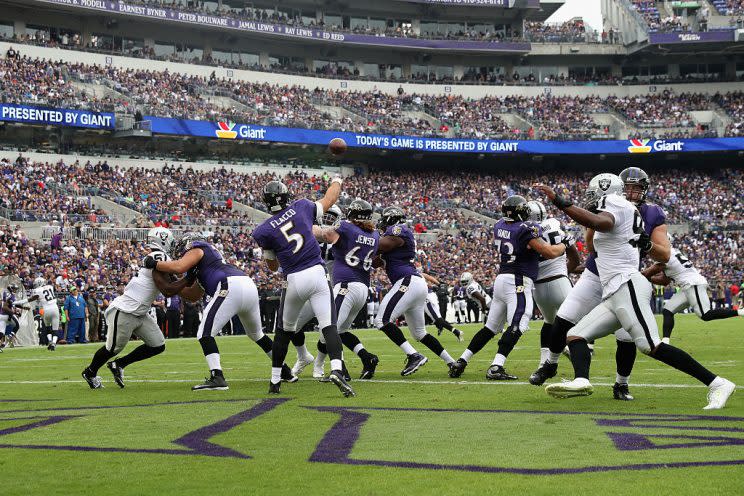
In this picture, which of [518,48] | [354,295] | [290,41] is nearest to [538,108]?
[518,48]

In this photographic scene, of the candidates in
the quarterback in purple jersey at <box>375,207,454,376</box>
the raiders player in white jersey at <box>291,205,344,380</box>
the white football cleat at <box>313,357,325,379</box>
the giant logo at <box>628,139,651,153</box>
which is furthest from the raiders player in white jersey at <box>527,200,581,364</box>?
the giant logo at <box>628,139,651,153</box>

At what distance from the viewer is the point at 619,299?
891 centimetres

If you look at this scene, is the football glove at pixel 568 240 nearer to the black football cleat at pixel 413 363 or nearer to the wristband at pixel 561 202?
the black football cleat at pixel 413 363

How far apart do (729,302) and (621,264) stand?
38.0 metres

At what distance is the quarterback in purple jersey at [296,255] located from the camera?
→ 34.2 ft

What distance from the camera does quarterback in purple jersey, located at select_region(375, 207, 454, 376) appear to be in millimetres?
12930

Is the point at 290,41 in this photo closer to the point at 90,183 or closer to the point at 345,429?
the point at 90,183

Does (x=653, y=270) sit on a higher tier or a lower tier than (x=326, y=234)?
lower

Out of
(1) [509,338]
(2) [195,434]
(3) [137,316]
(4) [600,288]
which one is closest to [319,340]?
(3) [137,316]

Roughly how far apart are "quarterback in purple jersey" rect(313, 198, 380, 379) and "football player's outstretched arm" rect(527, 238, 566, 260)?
6.52 feet

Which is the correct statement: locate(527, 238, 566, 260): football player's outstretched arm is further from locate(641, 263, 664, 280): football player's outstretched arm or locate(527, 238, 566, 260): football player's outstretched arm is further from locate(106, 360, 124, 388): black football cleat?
locate(106, 360, 124, 388): black football cleat

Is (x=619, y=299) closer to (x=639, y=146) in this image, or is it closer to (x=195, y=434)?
(x=195, y=434)

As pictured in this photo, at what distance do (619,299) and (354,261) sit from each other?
14.3 feet

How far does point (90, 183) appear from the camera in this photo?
140ft
